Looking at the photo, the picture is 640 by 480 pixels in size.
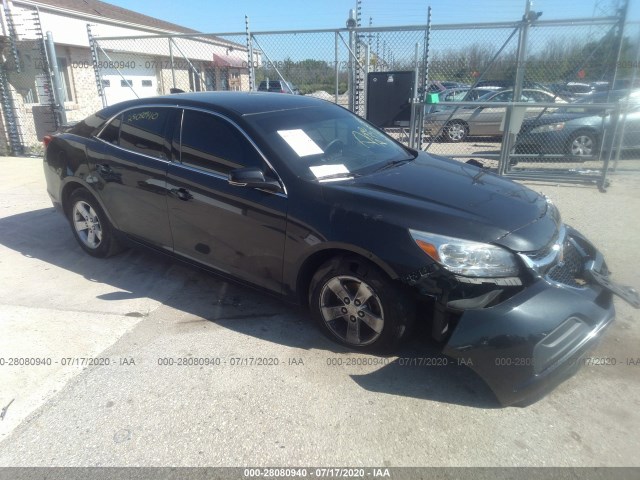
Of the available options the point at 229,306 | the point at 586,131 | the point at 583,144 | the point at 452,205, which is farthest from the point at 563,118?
the point at 229,306

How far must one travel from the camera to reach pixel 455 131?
12.1 meters

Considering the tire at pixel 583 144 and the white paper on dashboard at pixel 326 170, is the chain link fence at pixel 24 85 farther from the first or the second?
the tire at pixel 583 144

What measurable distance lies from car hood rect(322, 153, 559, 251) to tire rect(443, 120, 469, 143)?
9.06 metres

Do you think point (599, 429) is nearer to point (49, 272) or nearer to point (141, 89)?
point (49, 272)

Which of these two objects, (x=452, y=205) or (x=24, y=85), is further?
(x=24, y=85)

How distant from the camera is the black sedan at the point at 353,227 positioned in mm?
2518

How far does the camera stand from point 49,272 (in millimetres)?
4562

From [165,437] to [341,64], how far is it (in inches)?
298

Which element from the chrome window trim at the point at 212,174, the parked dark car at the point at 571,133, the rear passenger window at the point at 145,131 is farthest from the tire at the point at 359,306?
the parked dark car at the point at 571,133

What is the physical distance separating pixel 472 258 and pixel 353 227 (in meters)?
0.72

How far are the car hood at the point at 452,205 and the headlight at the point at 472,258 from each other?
0.05 metres

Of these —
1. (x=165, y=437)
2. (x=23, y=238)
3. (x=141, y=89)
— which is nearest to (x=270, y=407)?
(x=165, y=437)

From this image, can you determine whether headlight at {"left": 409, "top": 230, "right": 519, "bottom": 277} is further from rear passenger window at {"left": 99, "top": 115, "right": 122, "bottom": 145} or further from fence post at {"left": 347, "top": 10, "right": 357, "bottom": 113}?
fence post at {"left": 347, "top": 10, "right": 357, "bottom": 113}

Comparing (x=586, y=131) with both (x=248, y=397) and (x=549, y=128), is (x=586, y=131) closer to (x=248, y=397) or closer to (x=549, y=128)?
(x=549, y=128)
